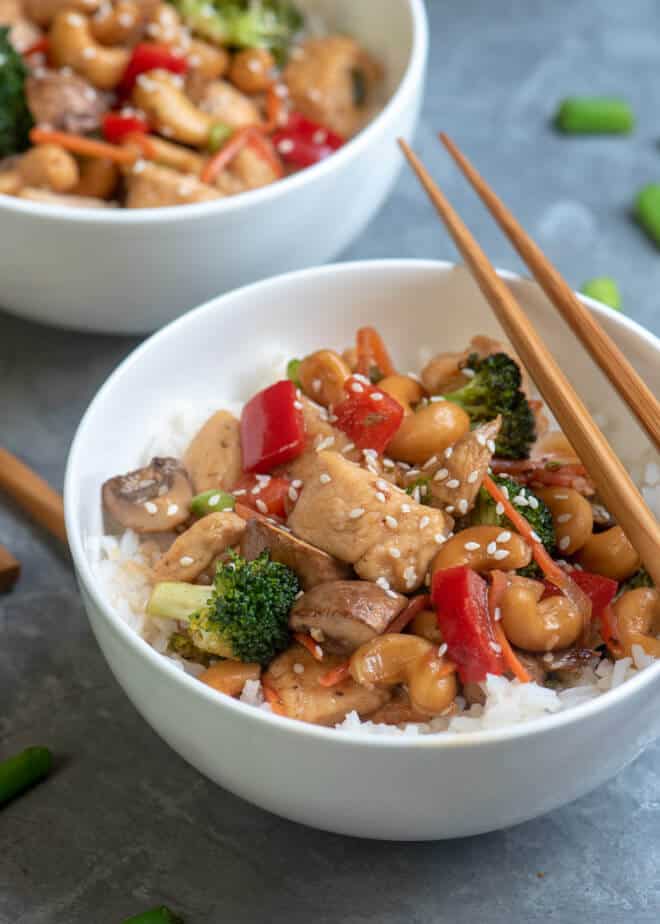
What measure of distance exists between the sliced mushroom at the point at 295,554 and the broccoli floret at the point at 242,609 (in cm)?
2

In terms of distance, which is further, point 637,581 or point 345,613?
point 637,581

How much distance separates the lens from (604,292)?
3.50 metres

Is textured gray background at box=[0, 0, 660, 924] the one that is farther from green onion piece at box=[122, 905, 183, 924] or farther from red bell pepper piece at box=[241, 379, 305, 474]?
red bell pepper piece at box=[241, 379, 305, 474]

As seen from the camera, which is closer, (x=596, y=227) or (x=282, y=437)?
(x=282, y=437)

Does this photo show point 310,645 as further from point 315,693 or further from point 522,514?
point 522,514

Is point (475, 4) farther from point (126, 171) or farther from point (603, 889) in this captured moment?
point (603, 889)

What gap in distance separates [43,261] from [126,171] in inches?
15.3

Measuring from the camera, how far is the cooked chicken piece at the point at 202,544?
2.38 meters

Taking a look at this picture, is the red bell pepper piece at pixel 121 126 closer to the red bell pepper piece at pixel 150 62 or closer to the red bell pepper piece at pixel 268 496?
the red bell pepper piece at pixel 150 62

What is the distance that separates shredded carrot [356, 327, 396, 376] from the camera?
2.82 metres

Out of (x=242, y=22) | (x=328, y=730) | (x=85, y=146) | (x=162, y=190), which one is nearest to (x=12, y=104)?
(x=85, y=146)

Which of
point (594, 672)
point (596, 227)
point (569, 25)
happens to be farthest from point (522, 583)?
point (569, 25)

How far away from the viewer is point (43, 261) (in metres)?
3.12

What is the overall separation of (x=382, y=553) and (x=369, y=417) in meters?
0.38
